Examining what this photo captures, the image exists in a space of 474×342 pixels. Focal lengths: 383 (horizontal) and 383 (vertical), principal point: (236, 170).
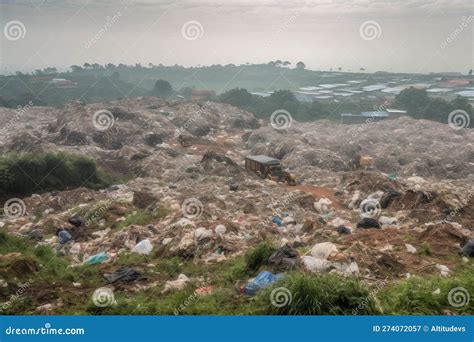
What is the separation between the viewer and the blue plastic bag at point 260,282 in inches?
210

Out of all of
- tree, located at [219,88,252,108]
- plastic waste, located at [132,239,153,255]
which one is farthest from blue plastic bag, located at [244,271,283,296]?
tree, located at [219,88,252,108]

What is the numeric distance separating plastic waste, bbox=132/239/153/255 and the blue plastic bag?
2.92 metres

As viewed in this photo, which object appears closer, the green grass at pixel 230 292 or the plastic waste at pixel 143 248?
the green grass at pixel 230 292

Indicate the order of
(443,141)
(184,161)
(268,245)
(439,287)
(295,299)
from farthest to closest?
(443,141)
(184,161)
(268,245)
(439,287)
(295,299)

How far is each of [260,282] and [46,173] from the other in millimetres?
12183

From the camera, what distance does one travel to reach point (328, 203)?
12.0 m

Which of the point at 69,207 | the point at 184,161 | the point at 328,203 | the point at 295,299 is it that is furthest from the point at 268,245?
the point at 184,161

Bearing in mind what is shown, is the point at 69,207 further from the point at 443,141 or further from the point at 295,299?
the point at 443,141

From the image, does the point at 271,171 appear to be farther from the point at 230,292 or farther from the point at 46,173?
the point at 230,292

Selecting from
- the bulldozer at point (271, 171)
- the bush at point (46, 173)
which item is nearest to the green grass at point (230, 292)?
the bush at point (46, 173)

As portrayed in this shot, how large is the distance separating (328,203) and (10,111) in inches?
1172

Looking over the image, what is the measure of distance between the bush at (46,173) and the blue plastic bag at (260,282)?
452 inches

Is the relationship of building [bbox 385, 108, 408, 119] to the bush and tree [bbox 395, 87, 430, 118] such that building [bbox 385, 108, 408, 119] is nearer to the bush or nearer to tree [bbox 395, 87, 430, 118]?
tree [bbox 395, 87, 430, 118]

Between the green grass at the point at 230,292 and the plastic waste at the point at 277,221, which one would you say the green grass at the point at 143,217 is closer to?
the green grass at the point at 230,292
